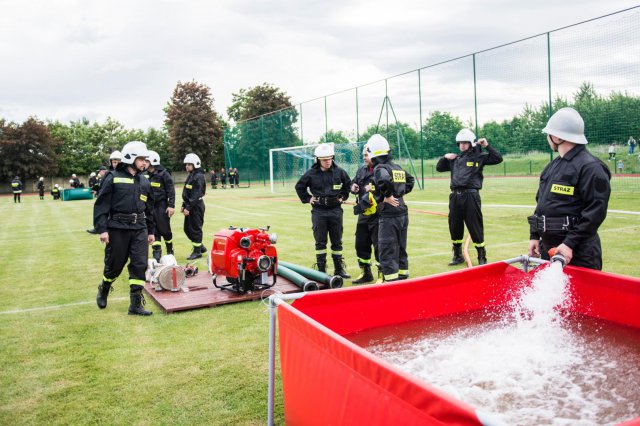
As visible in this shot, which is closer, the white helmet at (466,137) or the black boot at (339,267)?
the black boot at (339,267)

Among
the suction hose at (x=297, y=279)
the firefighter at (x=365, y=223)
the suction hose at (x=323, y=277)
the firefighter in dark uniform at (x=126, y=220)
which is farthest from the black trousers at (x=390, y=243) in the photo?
the firefighter in dark uniform at (x=126, y=220)

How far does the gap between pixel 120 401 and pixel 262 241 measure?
Result: 10.7 feet

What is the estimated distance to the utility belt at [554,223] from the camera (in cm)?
445

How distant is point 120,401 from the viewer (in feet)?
13.6

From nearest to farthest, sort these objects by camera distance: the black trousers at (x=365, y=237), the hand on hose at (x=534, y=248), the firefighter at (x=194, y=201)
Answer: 1. the hand on hose at (x=534, y=248)
2. the black trousers at (x=365, y=237)
3. the firefighter at (x=194, y=201)

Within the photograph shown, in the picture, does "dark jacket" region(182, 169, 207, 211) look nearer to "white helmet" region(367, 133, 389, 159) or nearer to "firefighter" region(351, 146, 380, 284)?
"firefighter" region(351, 146, 380, 284)

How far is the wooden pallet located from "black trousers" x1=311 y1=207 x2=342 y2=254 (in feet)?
3.20

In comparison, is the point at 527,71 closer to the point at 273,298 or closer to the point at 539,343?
the point at 539,343

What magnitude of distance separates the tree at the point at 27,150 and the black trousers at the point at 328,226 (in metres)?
55.8

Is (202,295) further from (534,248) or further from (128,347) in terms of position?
(534,248)

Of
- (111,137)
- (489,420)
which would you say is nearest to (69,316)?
(489,420)

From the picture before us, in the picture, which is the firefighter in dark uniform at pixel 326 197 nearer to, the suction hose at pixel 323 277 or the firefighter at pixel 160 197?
the suction hose at pixel 323 277

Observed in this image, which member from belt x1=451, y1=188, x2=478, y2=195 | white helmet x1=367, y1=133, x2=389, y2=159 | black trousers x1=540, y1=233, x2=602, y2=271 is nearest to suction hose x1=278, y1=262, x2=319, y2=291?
white helmet x1=367, y1=133, x2=389, y2=159

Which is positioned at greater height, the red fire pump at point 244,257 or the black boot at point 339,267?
the red fire pump at point 244,257
